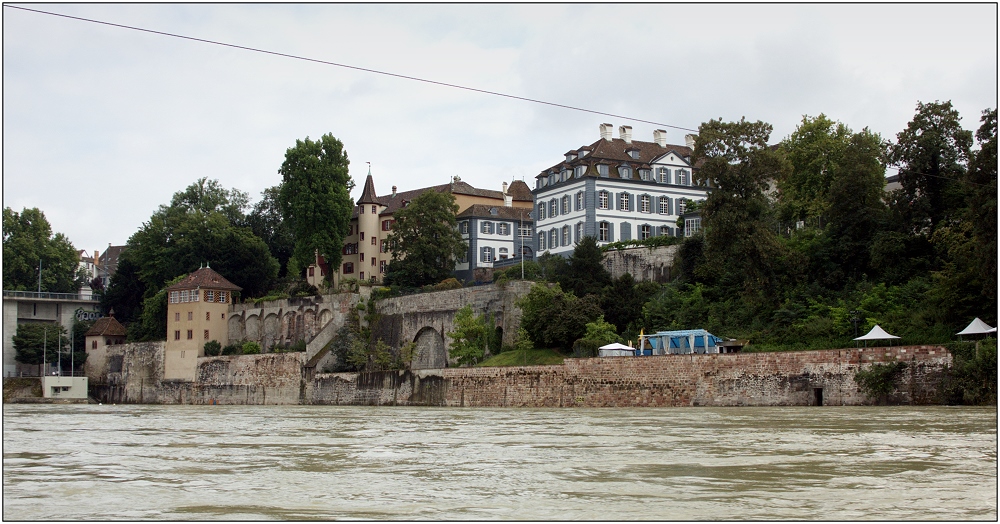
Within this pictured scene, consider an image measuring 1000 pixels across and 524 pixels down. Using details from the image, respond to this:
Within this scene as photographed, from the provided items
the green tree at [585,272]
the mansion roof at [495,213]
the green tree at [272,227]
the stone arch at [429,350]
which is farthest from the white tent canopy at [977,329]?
the green tree at [272,227]

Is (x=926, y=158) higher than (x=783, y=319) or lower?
higher

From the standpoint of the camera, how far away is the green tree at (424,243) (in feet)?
193

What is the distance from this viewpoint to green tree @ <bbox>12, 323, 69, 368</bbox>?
6969 centimetres

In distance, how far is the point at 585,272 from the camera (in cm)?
4797

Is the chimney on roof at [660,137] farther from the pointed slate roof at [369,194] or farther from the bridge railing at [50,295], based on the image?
the bridge railing at [50,295]

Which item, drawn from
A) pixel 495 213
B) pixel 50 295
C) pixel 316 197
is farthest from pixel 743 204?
pixel 50 295

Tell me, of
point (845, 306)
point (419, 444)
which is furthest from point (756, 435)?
point (845, 306)

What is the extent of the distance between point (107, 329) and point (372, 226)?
707 inches

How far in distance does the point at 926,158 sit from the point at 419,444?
82.5 ft

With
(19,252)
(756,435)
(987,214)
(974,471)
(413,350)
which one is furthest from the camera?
(19,252)

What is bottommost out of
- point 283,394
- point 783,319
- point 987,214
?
point 283,394

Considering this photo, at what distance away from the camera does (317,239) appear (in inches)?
2451

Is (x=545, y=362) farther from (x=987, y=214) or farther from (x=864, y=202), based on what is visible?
(x=987, y=214)

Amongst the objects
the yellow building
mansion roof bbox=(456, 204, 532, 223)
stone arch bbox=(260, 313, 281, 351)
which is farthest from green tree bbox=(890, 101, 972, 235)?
the yellow building
